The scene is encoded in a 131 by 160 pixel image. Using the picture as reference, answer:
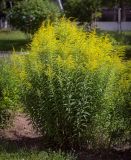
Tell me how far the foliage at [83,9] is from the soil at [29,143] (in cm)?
1891

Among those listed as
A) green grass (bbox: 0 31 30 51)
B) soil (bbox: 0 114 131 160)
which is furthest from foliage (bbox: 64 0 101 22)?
soil (bbox: 0 114 131 160)

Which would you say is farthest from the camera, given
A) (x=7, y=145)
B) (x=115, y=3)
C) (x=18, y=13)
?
(x=115, y=3)

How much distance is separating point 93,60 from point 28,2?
64.5ft

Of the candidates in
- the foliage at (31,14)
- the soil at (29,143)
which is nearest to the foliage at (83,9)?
the foliage at (31,14)

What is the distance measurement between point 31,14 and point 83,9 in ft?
12.5

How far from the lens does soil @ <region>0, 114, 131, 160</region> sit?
7258mm

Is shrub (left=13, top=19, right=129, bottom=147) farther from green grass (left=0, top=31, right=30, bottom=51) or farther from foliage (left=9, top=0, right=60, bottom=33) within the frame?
foliage (left=9, top=0, right=60, bottom=33)

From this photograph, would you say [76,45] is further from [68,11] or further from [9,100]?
[68,11]

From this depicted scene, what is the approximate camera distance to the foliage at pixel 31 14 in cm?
2494

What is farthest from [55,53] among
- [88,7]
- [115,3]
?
[115,3]

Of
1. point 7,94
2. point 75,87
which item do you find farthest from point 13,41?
point 75,87

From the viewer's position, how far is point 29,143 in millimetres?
7922

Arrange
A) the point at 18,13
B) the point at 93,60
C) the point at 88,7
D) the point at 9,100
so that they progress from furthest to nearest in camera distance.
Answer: the point at 88,7, the point at 18,13, the point at 9,100, the point at 93,60

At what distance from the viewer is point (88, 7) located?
1096 inches
